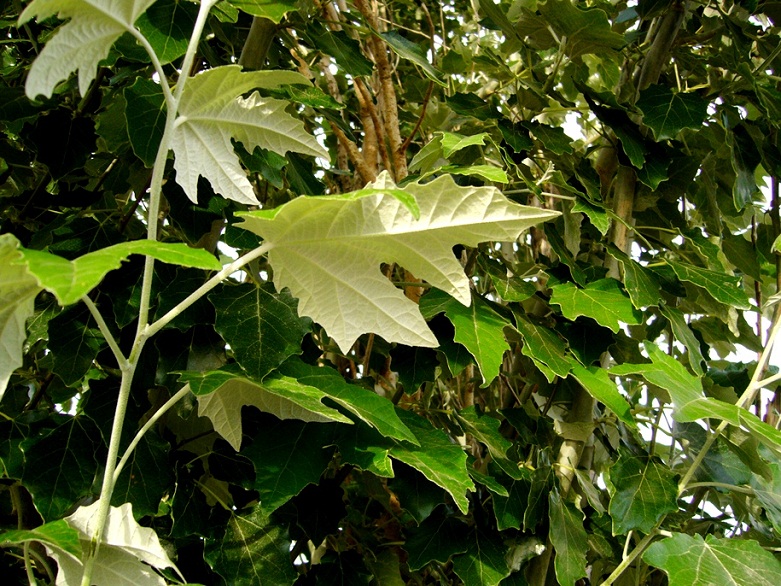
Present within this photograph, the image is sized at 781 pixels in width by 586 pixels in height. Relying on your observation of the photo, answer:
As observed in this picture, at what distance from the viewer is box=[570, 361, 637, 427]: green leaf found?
0.94 meters

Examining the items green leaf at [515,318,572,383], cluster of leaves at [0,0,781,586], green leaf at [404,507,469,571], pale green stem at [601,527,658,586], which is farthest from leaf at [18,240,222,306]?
pale green stem at [601,527,658,586]

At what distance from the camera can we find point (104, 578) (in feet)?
2.34

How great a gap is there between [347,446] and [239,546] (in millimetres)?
211

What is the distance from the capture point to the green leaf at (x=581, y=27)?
1085 mm

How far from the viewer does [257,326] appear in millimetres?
849

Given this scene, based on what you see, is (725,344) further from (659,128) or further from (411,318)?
(411,318)

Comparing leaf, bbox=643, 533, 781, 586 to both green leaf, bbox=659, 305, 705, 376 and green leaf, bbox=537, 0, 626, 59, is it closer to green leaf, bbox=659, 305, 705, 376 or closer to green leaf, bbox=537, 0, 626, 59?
green leaf, bbox=659, 305, 705, 376

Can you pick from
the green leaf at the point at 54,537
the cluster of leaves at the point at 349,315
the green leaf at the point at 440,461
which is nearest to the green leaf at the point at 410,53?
the cluster of leaves at the point at 349,315

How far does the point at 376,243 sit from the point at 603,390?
424 millimetres

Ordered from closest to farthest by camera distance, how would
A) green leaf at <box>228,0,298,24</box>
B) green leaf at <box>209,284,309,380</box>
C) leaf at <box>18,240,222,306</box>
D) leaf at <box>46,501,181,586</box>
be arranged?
leaf at <box>18,240,222,306</box>
leaf at <box>46,501,181,586</box>
green leaf at <box>209,284,309,380</box>
green leaf at <box>228,0,298,24</box>

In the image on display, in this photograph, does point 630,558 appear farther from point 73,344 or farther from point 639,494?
point 73,344

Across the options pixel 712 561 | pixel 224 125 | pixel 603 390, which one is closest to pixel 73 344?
pixel 224 125

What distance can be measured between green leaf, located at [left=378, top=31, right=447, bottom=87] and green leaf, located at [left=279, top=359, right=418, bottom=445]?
1.63ft

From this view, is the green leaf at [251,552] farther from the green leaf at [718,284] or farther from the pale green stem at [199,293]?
the green leaf at [718,284]
